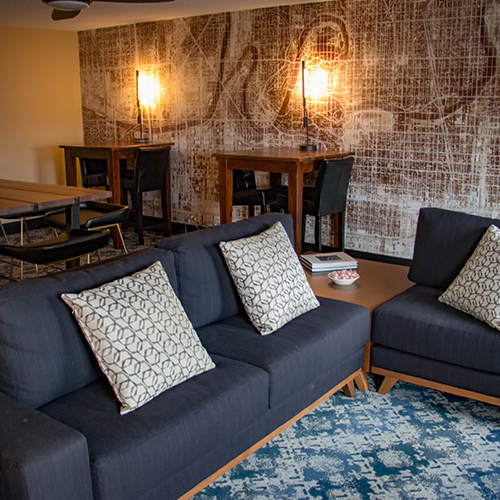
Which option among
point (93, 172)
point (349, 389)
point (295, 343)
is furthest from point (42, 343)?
point (93, 172)

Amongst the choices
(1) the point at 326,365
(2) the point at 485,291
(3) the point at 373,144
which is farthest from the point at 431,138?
(1) the point at 326,365

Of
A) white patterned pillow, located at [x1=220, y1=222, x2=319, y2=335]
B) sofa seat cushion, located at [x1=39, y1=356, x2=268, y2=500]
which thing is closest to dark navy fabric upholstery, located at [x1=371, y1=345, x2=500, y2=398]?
white patterned pillow, located at [x1=220, y1=222, x2=319, y2=335]

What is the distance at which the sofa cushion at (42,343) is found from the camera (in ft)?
5.56

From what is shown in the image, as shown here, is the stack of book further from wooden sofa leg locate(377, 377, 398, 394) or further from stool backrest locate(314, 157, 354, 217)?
stool backrest locate(314, 157, 354, 217)

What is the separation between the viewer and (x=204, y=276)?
2.39 m

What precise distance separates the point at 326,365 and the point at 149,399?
0.85m

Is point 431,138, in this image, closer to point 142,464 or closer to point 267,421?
point 267,421

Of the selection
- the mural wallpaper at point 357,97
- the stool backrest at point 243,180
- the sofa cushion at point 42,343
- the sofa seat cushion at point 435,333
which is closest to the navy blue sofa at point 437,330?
the sofa seat cushion at point 435,333

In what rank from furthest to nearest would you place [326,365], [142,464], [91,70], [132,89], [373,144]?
[91,70] → [132,89] → [373,144] → [326,365] → [142,464]

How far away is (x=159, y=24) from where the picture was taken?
591 centimetres

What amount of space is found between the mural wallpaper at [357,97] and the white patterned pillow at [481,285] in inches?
72.2

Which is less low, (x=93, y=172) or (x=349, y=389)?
(x=93, y=172)

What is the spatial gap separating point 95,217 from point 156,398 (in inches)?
86.3

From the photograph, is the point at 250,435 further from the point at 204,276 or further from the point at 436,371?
the point at 436,371
